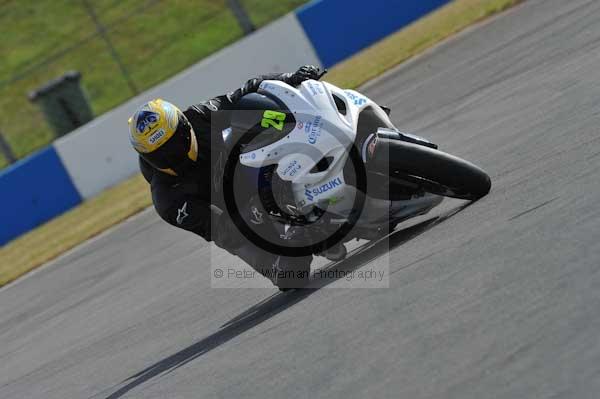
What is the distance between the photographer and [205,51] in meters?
19.3

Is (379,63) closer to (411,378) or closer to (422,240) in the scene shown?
(422,240)

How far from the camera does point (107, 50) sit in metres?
19.5

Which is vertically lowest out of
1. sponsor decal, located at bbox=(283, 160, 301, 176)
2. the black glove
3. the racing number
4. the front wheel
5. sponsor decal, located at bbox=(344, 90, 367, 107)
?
the front wheel

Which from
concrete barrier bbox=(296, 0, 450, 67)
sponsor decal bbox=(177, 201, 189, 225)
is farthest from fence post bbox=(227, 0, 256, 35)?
sponsor decal bbox=(177, 201, 189, 225)

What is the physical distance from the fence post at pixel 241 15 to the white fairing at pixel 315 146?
39.6 ft

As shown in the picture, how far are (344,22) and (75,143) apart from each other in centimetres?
511

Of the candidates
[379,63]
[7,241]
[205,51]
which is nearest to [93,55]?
[205,51]

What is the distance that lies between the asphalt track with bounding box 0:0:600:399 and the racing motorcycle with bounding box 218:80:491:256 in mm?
254

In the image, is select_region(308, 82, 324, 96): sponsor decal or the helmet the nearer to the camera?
select_region(308, 82, 324, 96): sponsor decal

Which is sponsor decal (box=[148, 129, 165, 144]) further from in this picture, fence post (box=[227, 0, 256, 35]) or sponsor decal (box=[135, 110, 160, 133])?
fence post (box=[227, 0, 256, 35])

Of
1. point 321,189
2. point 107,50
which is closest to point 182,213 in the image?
point 321,189

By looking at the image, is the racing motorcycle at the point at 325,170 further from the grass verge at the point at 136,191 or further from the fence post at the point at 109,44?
the fence post at the point at 109,44

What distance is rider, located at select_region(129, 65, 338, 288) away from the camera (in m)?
7.02

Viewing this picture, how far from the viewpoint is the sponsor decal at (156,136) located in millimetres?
6969
